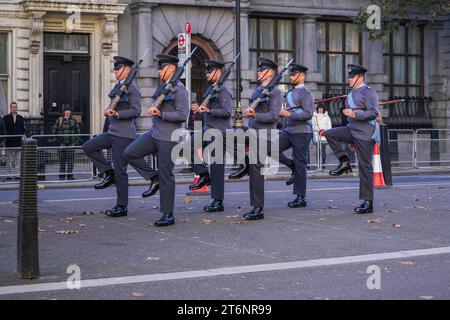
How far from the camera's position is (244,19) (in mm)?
31031

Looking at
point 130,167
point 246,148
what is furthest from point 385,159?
point 246,148

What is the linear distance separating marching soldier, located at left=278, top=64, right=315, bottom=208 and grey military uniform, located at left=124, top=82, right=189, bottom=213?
2.13m

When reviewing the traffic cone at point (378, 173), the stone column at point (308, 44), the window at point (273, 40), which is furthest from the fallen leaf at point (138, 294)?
the stone column at point (308, 44)

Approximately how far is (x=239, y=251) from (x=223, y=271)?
1261mm

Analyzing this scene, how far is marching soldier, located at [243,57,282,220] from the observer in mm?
13016

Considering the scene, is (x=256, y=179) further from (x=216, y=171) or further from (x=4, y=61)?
(x=4, y=61)

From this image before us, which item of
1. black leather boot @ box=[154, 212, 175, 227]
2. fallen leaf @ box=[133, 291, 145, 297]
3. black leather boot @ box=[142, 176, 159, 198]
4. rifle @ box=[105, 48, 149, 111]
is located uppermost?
rifle @ box=[105, 48, 149, 111]

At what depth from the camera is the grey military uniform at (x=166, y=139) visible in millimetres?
12266

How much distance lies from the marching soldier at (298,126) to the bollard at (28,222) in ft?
19.6

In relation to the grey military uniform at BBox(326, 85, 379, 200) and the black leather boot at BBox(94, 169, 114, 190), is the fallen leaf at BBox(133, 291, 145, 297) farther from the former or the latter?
the grey military uniform at BBox(326, 85, 379, 200)

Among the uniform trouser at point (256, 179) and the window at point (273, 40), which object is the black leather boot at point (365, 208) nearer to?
the uniform trouser at point (256, 179)

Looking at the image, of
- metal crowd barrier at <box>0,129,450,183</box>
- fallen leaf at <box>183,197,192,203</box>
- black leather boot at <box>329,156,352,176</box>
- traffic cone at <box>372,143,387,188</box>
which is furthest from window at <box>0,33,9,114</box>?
black leather boot at <box>329,156,352,176</box>

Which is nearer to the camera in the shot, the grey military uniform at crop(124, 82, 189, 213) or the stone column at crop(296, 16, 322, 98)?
the grey military uniform at crop(124, 82, 189, 213)

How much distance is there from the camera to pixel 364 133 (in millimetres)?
13828
